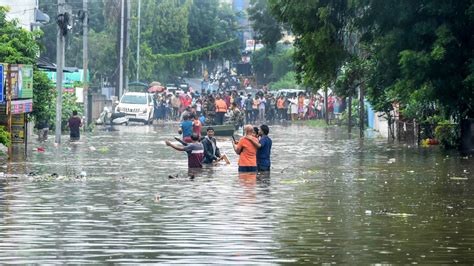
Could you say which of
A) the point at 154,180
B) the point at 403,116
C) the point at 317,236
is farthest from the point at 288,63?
the point at 317,236

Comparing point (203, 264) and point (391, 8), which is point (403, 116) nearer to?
point (391, 8)

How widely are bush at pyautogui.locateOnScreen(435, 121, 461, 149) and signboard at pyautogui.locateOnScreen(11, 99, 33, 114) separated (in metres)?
12.8

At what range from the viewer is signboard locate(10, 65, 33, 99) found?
3516 cm

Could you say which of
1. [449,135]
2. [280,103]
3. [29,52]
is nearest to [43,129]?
[29,52]

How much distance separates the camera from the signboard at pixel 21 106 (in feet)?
117

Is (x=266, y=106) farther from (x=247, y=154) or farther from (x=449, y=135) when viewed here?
(x=247, y=154)

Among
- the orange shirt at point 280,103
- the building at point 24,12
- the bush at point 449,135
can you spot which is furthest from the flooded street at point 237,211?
the orange shirt at point 280,103

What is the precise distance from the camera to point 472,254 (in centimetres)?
1541

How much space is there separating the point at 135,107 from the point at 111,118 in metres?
2.00

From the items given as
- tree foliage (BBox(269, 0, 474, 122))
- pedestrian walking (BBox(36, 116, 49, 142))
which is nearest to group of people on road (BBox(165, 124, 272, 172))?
tree foliage (BBox(269, 0, 474, 122))

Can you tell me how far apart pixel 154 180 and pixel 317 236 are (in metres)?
11.2

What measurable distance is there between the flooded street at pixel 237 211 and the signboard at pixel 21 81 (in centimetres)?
174

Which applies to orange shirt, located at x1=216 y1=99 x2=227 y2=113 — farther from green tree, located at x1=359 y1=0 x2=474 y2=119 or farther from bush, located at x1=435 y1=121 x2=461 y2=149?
green tree, located at x1=359 y1=0 x2=474 y2=119

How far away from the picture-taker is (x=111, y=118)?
227 feet
